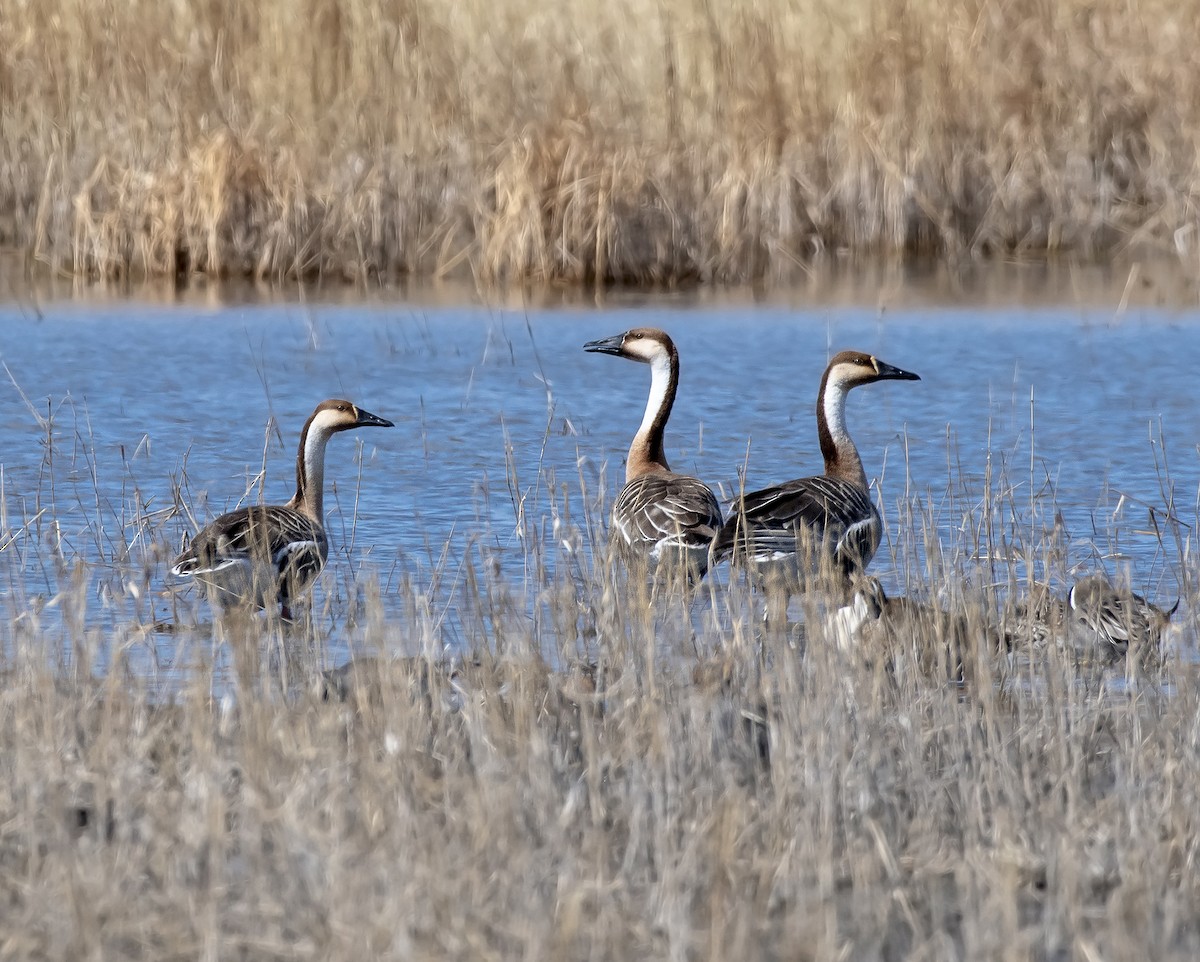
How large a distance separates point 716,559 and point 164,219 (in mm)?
8777

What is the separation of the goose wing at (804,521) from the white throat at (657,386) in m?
1.18

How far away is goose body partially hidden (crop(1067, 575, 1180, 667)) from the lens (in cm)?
587

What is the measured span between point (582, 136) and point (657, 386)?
5822 mm

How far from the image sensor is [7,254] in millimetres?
15453

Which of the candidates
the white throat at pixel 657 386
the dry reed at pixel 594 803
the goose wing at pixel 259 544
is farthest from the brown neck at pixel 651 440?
the dry reed at pixel 594 803

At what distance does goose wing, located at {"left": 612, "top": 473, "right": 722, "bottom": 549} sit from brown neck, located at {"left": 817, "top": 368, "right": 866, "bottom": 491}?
2.51ft

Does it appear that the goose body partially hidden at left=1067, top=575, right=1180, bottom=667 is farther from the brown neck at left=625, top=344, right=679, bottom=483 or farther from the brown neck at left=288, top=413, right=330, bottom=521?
the brown neck at left=288, top=413, right=330, bottom=521

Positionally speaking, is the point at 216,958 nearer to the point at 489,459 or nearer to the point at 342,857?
the point at 342,857

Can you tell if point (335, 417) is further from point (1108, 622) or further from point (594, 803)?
point (594, 803)

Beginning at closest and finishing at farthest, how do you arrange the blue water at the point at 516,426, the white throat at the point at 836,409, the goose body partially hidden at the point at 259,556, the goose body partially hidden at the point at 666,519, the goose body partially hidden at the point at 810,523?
the goose body partially hidden at the point at 259,556 → the goose body partially hidden at the point at 810,523 → the goose body partially hidden at the point at 666,519 → the blue water at the point at 516,426 → the white throat at the point at 836,409

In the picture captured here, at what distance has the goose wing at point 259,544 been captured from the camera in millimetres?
6324

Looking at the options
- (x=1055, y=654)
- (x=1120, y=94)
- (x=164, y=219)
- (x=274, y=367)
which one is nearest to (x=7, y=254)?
(x=164, y=219)

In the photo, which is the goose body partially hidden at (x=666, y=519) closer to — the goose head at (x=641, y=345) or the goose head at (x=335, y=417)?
the goose head at (x=641, y=345)

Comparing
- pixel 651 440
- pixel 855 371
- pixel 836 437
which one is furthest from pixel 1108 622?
pixel 651 440
